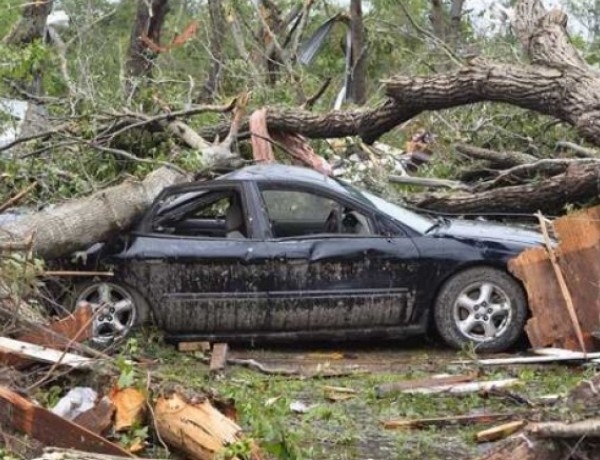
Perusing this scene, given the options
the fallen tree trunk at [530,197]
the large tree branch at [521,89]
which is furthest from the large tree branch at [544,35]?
A: the fallen tree trunk at [530,197]

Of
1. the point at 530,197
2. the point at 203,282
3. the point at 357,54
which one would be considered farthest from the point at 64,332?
the point at 357,54

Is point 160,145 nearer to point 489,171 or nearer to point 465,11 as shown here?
point 489,171

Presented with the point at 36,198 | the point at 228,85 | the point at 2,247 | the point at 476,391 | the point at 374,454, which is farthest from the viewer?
the point at 228,85

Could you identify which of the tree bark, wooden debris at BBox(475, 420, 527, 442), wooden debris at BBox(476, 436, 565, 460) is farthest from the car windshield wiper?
the tree bark

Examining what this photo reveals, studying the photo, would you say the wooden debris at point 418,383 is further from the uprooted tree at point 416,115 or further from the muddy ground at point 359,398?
the uprooted tree at point 416,115

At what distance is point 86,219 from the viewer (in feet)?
29.7

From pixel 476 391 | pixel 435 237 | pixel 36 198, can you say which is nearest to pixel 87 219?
pixel 36 198

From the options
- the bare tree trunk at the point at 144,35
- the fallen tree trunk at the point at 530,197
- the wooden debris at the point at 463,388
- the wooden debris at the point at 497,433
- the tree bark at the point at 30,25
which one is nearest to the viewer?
the wooden debris at the point at 497,433

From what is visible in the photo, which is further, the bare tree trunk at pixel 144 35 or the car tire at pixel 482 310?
the bare tree trunk at pixel 144 35

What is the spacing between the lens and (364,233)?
30.9ft

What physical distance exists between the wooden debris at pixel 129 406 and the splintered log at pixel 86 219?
2.51 metres

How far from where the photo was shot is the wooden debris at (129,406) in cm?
586

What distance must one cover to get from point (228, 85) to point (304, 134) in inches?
219

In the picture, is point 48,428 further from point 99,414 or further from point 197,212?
point 197,212
